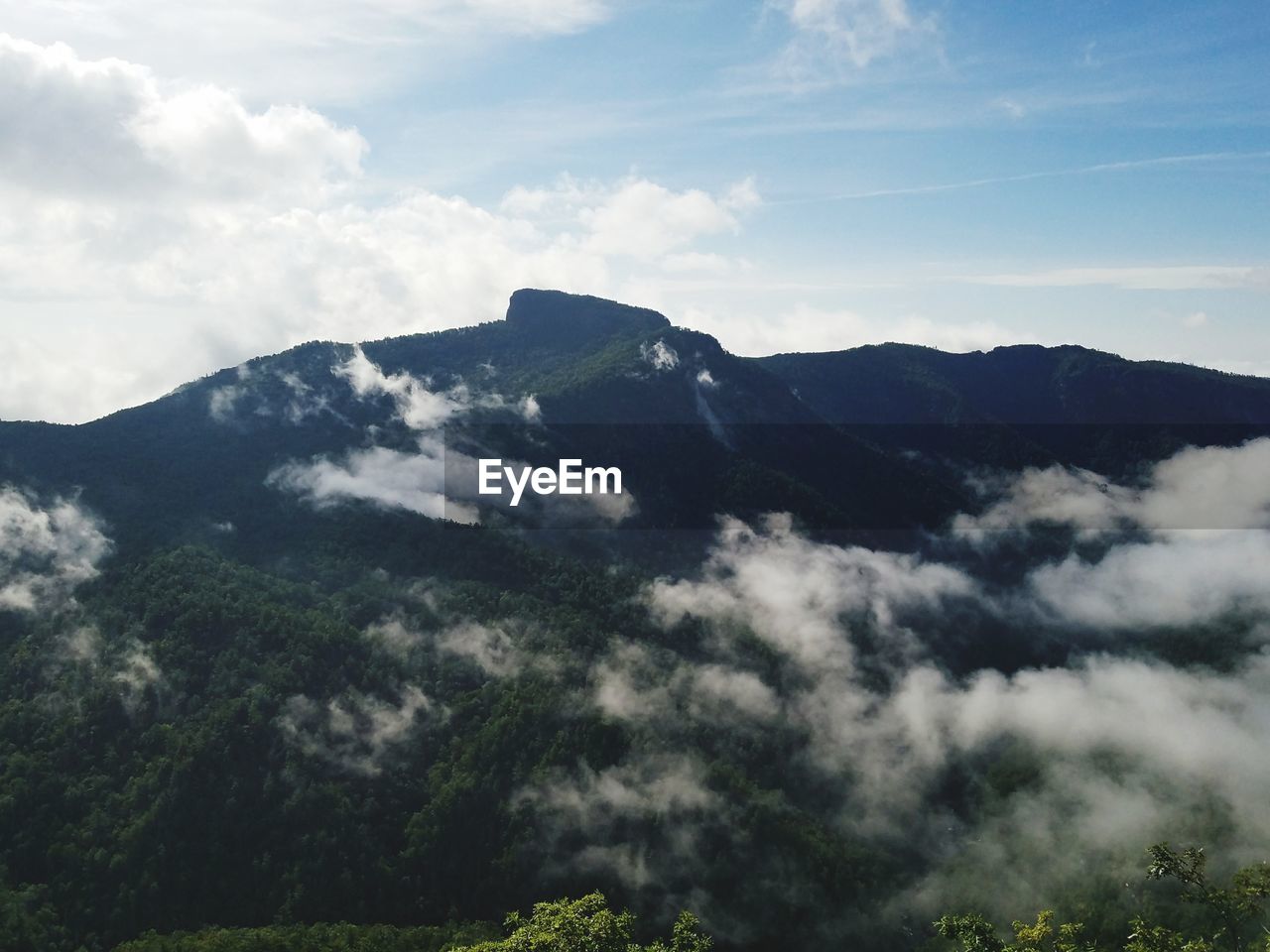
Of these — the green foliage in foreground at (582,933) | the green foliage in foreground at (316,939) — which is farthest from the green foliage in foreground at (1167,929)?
the green foliage in foreground at (316,939)

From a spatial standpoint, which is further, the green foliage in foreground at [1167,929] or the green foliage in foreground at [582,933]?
the green foliage in foreground at [582,933]

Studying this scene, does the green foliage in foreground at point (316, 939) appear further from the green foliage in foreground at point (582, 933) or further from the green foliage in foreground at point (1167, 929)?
the green foliage in foreground at point (1167, 929)

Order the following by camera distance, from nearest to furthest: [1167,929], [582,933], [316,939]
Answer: [582,933]
[1167,929]
[316,939]

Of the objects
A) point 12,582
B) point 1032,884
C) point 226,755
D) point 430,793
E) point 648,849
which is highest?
point 12,582

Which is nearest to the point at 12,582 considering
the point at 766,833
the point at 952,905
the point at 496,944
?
the point at 766,833

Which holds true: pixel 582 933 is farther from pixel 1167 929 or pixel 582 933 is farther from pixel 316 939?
pixel 316 939

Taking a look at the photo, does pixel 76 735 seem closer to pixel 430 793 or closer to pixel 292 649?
pixel 292 649

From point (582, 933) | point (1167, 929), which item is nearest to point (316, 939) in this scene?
point (582, 933)

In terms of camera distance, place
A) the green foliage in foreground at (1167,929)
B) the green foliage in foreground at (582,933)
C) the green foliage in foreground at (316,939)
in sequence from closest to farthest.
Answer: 1. the green foliage in foreground at (1167,929)
2. the green foliage in foreground at (582,933)
3. the green foliage in foreground at (316,939)

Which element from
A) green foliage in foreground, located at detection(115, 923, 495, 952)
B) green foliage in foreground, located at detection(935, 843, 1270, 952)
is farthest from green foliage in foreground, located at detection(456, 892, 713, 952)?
green foliage in foreground, located at detection(115, 923, 495, 952)
